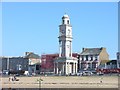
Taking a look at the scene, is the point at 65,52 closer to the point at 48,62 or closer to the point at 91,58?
the point at 91,58

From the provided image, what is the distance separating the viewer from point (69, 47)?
87.2 meters

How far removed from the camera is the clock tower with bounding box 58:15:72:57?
285ft

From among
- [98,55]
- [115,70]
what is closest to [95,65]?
[98,55]

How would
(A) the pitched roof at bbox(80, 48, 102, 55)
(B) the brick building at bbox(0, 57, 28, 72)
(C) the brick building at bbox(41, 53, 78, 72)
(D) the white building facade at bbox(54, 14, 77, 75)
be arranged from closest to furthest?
(D) the white building facade at bbox(54, 14, 77, 75)
(A) the pitched roof at bbox(80, 48, 102, 55)
(C) the brick building at bbox(41, 53, 78, 72)
(B) the brick building at bbox(0, 57, 28, 72)

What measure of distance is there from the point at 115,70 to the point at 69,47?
11166 mm

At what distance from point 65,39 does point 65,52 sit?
2875 mm

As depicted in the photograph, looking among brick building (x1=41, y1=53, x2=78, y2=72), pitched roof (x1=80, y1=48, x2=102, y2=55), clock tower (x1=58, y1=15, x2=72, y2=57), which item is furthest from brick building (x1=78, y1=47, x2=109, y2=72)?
clock tower (x1=58, y1=15, x2=72, y2=57)

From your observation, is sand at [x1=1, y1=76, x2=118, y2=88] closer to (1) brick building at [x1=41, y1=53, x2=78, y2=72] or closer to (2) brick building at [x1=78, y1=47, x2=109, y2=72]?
(2) brick building at [x1=78, y1=47, x2=109, y2=72]

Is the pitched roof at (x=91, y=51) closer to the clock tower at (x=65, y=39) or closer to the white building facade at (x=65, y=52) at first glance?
the white building facade at (x=65, y=52)

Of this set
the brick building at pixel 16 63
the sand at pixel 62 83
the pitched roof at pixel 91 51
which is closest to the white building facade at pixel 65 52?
the pitched roof at pixel 91 51

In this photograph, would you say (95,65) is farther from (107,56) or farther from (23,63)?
(23,63)

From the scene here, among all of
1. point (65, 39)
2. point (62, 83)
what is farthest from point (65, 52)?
point (62, 83)

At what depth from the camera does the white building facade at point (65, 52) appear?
86625 millimetres

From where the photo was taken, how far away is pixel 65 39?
86.9 m
